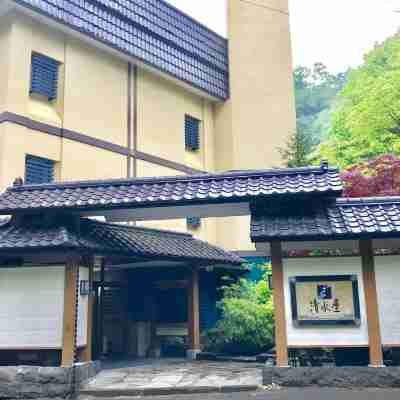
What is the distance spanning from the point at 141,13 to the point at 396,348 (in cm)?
1447

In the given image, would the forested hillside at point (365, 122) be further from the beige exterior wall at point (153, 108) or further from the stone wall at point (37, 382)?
the stone wall at point (37, 382)

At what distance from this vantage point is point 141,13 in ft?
61.9

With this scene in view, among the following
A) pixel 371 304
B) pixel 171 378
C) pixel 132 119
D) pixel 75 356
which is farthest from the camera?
pixel 132 119

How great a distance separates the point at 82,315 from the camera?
10.5 m

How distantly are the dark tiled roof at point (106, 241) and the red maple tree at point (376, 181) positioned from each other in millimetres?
4436

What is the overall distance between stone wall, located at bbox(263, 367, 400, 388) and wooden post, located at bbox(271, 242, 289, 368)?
21cm

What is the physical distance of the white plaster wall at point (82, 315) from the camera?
10.4m

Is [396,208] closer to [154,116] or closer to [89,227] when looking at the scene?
[89,227]

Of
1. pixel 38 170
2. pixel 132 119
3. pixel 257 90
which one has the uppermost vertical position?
pixel 257 90

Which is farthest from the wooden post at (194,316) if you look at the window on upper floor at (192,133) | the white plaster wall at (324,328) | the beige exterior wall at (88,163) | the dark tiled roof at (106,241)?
the window on upper floor at (192,133)

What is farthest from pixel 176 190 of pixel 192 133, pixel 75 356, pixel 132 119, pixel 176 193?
pixel 192 133

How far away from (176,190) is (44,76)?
→ 7.83 meters

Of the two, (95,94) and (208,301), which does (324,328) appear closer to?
(208,301)

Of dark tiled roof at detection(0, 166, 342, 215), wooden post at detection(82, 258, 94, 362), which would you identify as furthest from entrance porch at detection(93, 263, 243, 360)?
dark tiled roof at detection(0, 166, 342, 215)
